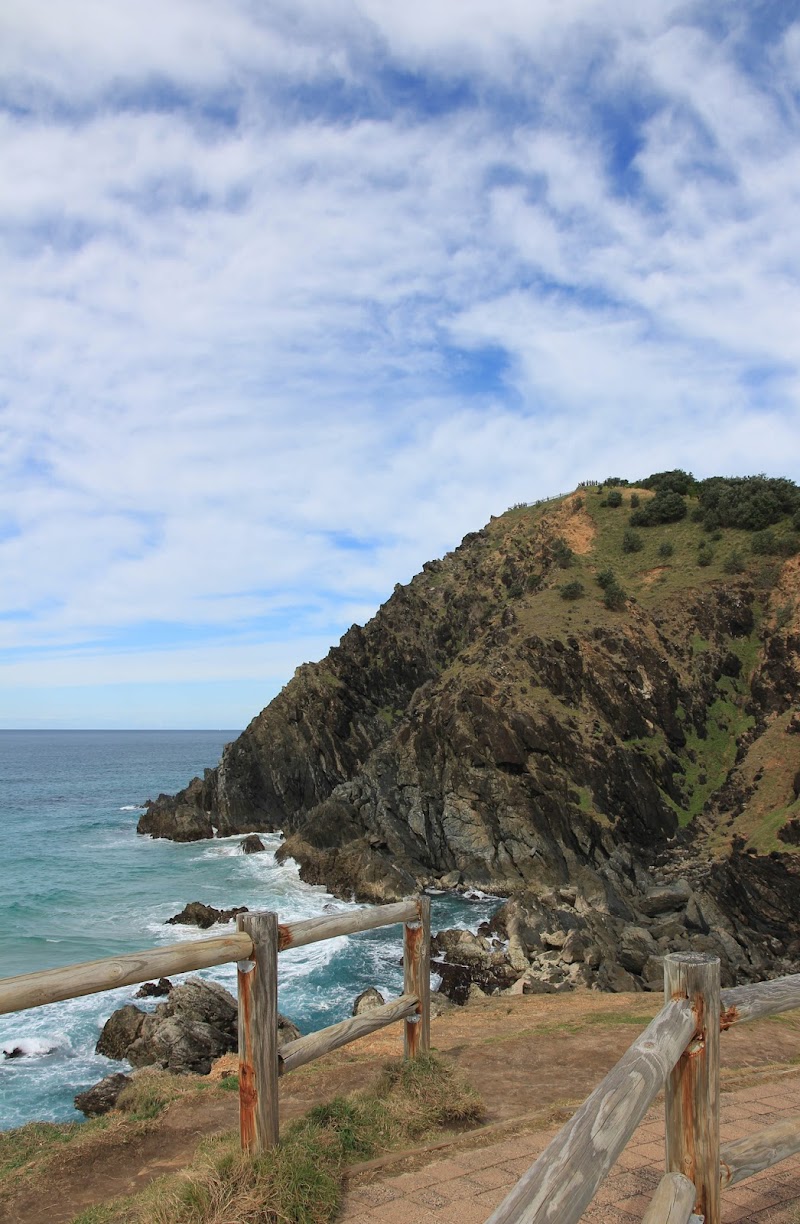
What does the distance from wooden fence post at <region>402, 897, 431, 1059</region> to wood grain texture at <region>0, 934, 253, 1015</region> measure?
289cm

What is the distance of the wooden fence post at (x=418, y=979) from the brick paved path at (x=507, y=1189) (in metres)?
1.87

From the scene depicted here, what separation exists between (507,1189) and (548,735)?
41156 millimetres

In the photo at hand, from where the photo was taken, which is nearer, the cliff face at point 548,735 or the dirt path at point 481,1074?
the dirt path at point 481,1074

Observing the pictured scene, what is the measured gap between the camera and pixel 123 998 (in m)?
23.4

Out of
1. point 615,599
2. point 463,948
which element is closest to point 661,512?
point 615,599

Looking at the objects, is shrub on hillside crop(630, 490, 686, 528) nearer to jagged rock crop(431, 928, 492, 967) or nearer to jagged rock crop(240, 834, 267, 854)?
jagged rock crop(240, 834, 267, 854)

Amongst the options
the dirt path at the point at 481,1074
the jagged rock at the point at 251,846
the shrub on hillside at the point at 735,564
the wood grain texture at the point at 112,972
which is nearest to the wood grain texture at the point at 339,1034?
the wood grain texture at the point at 112,972

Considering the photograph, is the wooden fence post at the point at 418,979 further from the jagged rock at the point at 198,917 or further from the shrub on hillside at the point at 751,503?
the shrub on hillside at the point at 751,503

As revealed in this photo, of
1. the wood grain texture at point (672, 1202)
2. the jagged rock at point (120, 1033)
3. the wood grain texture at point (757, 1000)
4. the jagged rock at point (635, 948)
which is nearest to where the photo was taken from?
the wood grain texture at point (672, 1202)

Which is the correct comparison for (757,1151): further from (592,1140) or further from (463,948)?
(463,948)

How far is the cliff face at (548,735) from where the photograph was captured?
41750 mm

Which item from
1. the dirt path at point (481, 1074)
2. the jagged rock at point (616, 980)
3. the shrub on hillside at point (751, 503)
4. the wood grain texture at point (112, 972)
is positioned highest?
the shrub on hillside at point (751, 503)

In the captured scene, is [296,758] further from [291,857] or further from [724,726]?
[724,726]

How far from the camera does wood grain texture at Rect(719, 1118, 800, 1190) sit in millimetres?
4383
